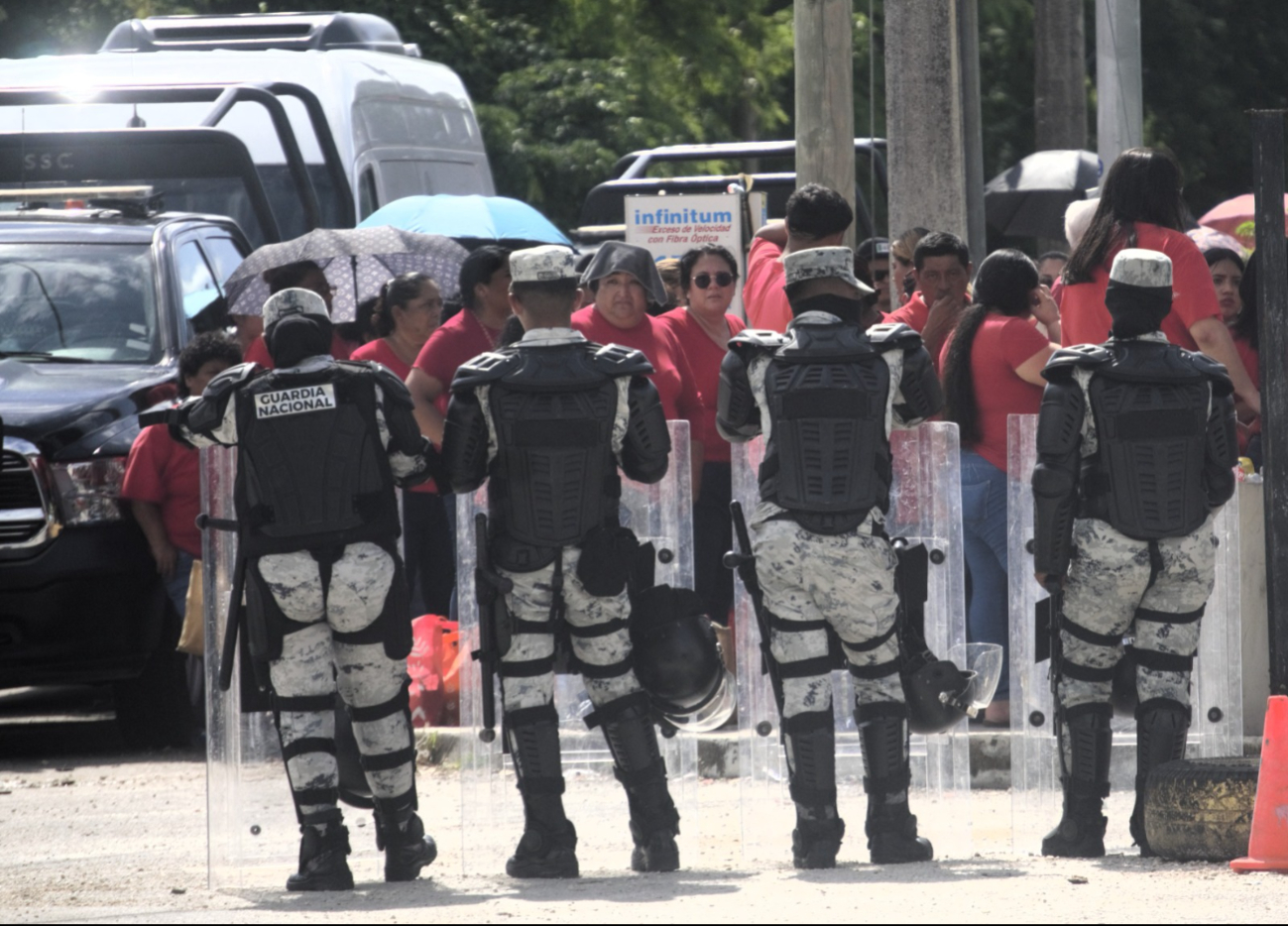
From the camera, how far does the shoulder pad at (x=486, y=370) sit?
688 centimetres

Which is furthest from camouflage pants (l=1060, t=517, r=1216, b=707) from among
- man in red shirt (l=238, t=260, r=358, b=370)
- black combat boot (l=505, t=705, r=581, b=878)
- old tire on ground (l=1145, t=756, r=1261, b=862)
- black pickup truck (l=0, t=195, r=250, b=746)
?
black pickup truck (l=0, t=195, r=250, b=746)

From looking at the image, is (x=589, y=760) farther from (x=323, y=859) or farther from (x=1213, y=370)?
(x=1213, y=370)

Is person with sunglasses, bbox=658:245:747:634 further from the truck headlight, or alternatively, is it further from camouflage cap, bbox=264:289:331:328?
the truck headlight

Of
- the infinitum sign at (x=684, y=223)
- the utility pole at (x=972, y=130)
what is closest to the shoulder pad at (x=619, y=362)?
the infinitum sign at (x=684, y=223)

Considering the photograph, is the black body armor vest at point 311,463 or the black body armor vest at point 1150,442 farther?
the black body armor vest at point 1150,442

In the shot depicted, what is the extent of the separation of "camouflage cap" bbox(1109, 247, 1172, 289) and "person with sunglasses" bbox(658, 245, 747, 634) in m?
1.98

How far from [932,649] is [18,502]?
411 cm

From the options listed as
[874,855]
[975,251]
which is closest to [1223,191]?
[975,251]

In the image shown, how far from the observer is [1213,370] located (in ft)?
22.9

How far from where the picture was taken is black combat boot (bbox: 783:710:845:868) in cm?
686

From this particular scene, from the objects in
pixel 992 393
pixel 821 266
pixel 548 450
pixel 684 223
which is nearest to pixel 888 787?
pixel 548 450

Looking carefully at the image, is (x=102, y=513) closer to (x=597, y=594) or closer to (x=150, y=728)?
(x=150, y=728)

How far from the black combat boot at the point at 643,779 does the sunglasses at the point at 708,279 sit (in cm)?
245

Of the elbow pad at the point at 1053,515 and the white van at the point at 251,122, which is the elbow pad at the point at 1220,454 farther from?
the white van at the point at 251,122
